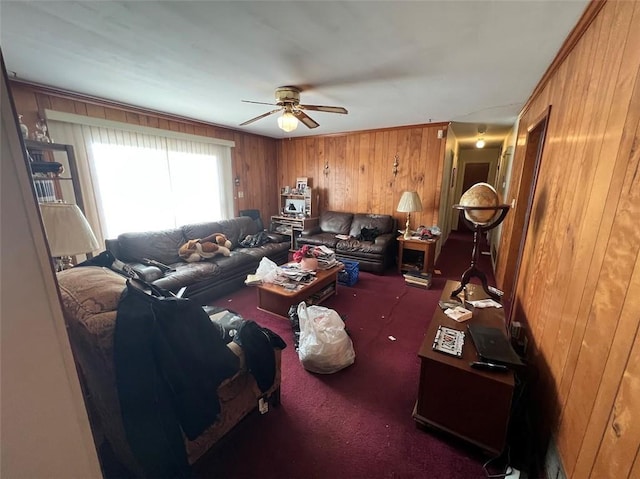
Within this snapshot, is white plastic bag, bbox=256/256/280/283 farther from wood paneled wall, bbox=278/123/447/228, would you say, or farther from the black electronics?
wood paneled wall, bbox=278/123/447/228

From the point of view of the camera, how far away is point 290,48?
5.82 feet

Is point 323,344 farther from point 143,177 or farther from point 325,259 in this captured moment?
point 143,177

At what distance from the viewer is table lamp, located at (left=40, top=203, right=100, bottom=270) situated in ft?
4.79

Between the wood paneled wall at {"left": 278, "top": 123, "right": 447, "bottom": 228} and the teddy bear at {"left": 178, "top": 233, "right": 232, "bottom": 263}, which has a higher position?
the wood paneled wall at {"left": 278, "top": 123, "right": 447, "bottom": 228}

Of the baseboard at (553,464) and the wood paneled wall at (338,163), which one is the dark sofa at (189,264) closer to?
the wood paneled wall at (338,163)

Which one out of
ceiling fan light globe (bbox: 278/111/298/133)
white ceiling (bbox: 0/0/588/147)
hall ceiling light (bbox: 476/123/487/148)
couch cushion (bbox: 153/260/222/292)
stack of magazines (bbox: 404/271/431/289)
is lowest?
stack of magazines (bbox: 404/271/431/289)

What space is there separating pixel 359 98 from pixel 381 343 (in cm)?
256

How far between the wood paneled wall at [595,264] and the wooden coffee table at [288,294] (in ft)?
5.84

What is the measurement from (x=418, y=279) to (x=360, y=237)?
1.23m

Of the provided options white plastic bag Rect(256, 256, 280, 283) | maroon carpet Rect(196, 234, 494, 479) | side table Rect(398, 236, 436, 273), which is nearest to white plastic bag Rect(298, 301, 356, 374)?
maroon carpet Rect(196, 234, 494, 479)

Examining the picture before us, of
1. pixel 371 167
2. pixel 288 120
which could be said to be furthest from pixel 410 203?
pixel 288 120

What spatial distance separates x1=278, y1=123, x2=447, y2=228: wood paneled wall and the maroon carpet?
8.83ft

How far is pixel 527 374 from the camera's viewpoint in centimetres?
162

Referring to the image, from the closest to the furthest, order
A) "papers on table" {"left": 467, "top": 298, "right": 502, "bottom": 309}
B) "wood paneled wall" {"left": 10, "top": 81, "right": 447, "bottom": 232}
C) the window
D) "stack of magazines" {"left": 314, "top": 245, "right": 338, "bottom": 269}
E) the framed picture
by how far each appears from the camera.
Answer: "papers on table" {"left": 467, "top": 298, "right": 502, "bottom": 309} < "stack of magazines" {"left": 314, "top": 245, "right": 338, "bottom": 269} < the window < "wood paneled wall" {"left": 10, "top": 81, "right": 447, "bottom": 232} < the framed picture
